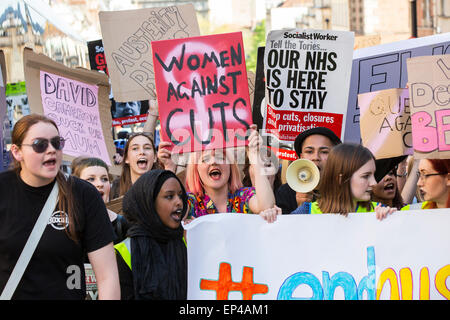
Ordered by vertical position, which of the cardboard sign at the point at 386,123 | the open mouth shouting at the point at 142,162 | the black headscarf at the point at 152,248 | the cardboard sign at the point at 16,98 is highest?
the cardboard sign at the point at 16,98

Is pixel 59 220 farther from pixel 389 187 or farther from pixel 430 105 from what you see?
pixel 389 187

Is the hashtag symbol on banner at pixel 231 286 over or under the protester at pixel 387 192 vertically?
under

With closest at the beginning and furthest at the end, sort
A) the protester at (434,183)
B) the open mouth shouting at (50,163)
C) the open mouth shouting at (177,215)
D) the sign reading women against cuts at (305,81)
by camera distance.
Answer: the open mouth shouting at (50,163)
the open mouth shouting at (177,215)
the protester at (434,183)
the sign reading women against cuts at (305,81)

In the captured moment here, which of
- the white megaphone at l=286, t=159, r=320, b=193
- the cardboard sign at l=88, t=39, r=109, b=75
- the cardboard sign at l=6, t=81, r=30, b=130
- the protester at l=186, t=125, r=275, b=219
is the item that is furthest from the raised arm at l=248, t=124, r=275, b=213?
the cardboard sign at l=6, t=81, r=30, b=130

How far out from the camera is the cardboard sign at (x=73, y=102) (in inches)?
257

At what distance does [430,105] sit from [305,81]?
3.92 ft

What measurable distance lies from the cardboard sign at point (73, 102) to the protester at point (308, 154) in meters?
1.79

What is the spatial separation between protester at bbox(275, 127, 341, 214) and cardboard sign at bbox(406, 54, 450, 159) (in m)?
0.57

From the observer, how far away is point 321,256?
478 cm

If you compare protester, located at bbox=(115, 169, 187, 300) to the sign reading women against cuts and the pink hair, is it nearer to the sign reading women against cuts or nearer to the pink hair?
the pink hair

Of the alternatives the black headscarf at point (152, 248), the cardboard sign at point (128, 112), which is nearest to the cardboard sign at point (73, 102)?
the cardboard sign at point (128, 112)

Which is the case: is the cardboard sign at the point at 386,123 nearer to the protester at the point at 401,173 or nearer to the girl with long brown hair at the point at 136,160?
the protester at the point at 401,173

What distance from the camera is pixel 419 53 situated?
6320mm

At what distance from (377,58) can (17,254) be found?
3.44 metres
